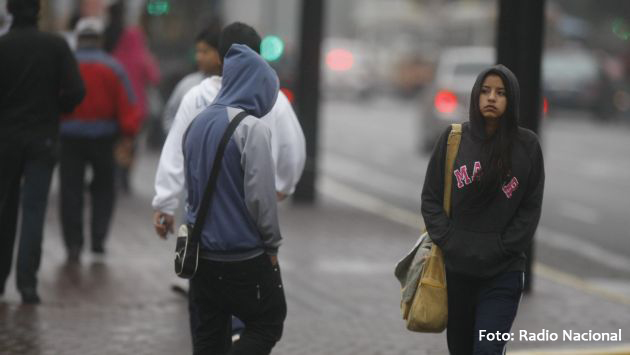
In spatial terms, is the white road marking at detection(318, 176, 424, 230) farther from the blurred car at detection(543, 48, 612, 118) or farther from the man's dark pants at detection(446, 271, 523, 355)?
the blurred car at detection(543, 48, 612, 118)

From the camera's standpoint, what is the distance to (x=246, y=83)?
609 cm

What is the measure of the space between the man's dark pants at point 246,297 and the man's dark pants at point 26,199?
3.07 meters

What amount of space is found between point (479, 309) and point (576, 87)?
32817 mm

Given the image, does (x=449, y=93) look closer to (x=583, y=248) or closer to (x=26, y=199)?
(x=583, y=248)

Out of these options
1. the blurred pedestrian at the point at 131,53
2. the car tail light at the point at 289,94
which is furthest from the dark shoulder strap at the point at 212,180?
the car tail light at the point at 289,94

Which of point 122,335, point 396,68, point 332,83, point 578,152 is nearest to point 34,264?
point 122,335

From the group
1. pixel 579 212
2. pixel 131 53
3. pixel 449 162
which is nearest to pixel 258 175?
pixel 449 162

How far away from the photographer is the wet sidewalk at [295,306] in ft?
26.1

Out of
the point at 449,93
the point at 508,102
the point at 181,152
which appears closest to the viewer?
the point at 508,102

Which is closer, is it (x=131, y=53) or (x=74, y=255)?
(x=74, y=255)

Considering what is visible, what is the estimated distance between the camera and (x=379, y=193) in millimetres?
18250

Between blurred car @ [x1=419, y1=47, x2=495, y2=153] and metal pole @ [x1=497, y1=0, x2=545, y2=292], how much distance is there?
493 inches

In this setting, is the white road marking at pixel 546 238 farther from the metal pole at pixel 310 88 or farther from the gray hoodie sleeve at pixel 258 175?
the gray hoodie sleeve at pixel 258 175

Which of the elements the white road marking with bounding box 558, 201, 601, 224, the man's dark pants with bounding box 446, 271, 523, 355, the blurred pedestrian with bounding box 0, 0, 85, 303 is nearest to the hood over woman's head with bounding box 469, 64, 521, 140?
the man's dark pants with bounding box 446, 271, 523, 355
